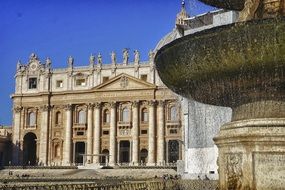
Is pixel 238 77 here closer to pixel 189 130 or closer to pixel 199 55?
pixel 199 55

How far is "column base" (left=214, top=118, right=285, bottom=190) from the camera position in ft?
16.7

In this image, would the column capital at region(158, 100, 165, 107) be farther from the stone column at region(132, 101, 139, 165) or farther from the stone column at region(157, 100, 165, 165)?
the stone column at region(132, 101, 139, 165)

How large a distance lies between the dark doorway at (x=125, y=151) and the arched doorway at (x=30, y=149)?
1180cm

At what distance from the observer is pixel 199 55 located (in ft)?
17.3

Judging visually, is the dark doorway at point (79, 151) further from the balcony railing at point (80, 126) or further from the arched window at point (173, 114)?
the arched window at point (173, 114)

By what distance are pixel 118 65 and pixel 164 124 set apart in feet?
31.9

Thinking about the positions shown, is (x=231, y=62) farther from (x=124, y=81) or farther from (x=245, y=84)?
(x=124, y=81)

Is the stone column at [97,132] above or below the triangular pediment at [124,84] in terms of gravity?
below

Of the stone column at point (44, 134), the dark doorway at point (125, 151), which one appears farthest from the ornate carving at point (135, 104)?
the stone column at point (44, 134)

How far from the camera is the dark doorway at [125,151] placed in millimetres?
59556

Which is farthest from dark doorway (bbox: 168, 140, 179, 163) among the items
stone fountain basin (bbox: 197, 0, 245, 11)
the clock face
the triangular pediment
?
stone fountain basin (bbox: 197, 0, 245, 11)

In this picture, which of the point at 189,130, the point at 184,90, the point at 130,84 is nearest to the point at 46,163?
the point at 130,84

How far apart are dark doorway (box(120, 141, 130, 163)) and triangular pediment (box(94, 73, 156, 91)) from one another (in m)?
6.95

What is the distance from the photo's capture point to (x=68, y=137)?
60469 mm
